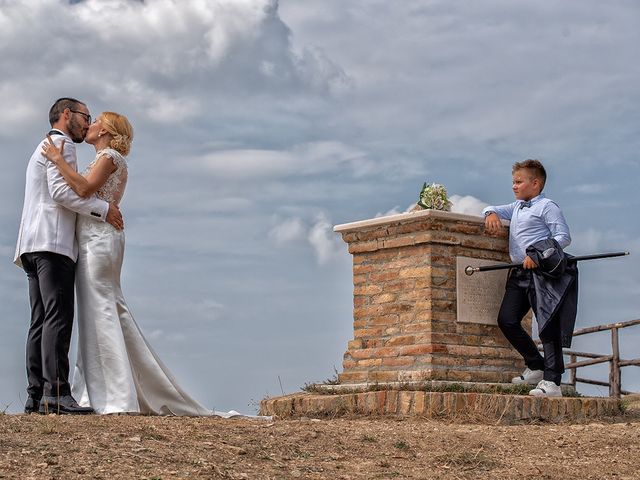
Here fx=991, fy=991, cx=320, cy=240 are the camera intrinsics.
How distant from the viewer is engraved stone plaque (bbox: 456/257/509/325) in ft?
31.3

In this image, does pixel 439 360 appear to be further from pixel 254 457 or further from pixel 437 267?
pixel 254 457

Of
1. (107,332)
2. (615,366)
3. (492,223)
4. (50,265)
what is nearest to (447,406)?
(492,223)

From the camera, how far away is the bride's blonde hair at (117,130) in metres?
8.41

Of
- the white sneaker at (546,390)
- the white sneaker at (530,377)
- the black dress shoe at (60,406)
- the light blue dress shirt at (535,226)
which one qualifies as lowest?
the black dress shoe at (60,406)

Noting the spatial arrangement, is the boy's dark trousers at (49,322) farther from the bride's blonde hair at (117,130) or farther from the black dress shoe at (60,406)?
the bride's blonde hair at (117,130)

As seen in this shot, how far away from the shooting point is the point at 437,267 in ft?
31.0

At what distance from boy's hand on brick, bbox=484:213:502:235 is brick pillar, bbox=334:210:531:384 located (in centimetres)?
8

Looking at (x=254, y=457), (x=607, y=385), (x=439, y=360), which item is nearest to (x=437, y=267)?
(x=439, y=360)

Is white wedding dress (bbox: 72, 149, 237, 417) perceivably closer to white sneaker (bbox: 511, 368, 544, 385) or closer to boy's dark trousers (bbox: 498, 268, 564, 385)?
boy's dark trousers (bbox: 498, 268, 564, 385)

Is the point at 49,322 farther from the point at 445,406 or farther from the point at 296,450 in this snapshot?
the point at 445,406

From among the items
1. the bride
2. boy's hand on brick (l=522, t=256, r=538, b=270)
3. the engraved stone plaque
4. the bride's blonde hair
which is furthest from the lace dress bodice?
boy's hand on brick (l=522, t=256, r=538, b=270)

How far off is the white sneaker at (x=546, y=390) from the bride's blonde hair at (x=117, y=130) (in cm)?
435

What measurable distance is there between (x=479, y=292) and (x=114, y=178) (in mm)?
3707

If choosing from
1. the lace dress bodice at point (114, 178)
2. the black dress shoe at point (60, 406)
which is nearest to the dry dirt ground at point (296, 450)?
the black dress shoe at point (60, 406)
